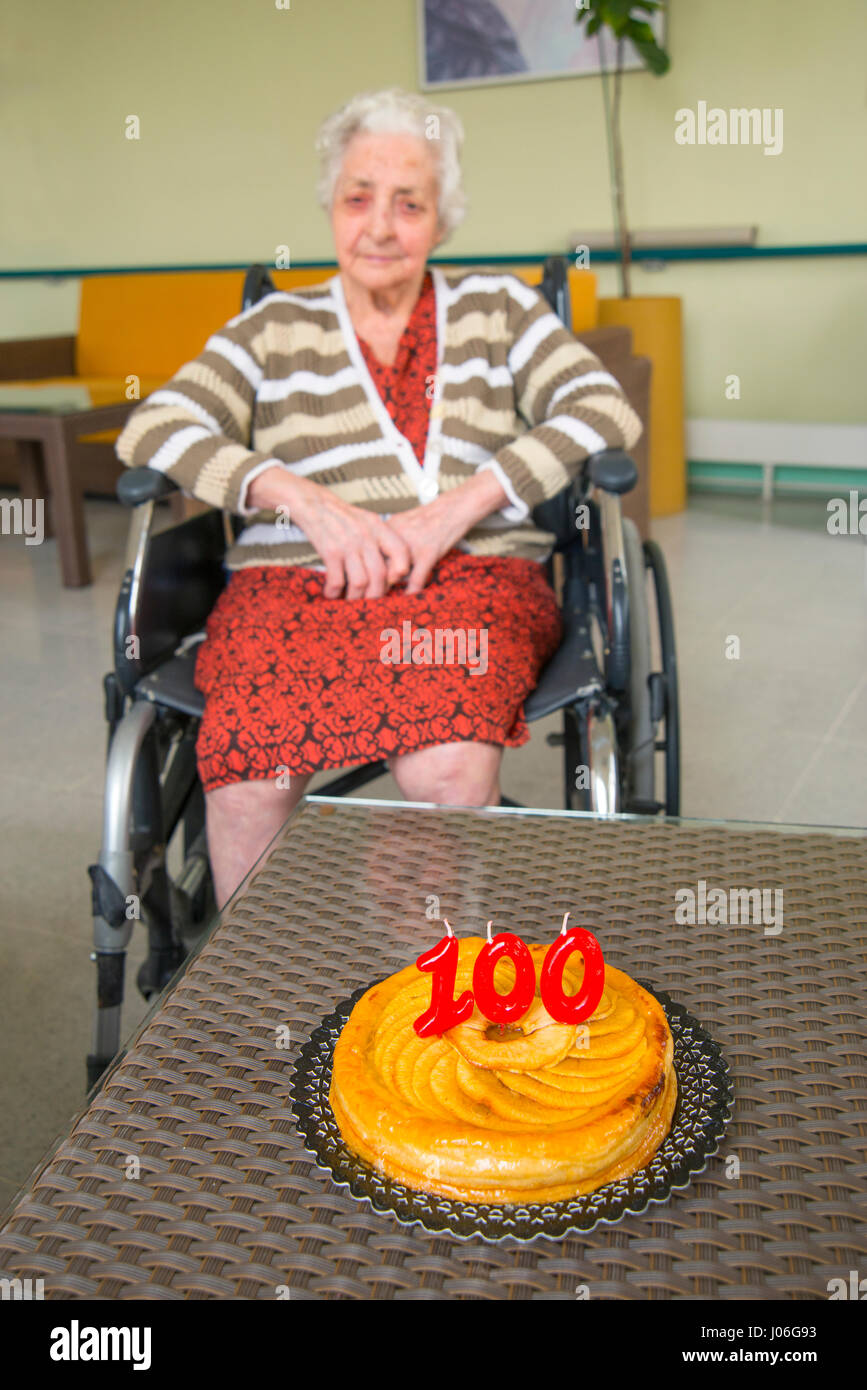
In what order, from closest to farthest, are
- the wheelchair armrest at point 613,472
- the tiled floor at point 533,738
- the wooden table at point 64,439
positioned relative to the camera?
the wheelchair armrest at point 613,472 → the tiled floor at point 533,738 → the wooden table at point 64,439

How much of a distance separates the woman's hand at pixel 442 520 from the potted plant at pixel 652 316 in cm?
270

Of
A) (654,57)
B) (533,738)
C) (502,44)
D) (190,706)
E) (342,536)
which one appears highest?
(502,44)

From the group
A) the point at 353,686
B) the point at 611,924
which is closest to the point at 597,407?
the point at 353,686

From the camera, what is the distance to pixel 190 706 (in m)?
1.45

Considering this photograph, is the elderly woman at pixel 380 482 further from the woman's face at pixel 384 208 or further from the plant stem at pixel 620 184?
the plant stem at pixel 620 184

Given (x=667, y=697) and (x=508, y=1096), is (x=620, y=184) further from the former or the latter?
(x=508, y=1096)

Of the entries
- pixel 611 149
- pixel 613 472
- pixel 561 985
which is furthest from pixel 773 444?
pixel 561 985

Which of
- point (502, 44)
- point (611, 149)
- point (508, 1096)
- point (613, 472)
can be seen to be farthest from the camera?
point (502, 44)

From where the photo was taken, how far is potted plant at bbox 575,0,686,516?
4.04 metres

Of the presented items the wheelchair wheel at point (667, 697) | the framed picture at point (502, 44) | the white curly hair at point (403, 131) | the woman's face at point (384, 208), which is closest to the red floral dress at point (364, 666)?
the wheelchair wheel at point (667, 697)

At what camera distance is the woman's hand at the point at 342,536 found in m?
1.52

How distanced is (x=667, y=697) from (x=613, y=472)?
32cm

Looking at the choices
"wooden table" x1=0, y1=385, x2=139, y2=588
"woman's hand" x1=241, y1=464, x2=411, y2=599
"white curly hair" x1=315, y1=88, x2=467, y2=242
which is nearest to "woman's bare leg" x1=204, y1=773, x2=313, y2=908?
"woman's hand" x1=241, y1=464, x2=411, y2=599

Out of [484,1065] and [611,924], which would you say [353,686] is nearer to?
[611,924]
